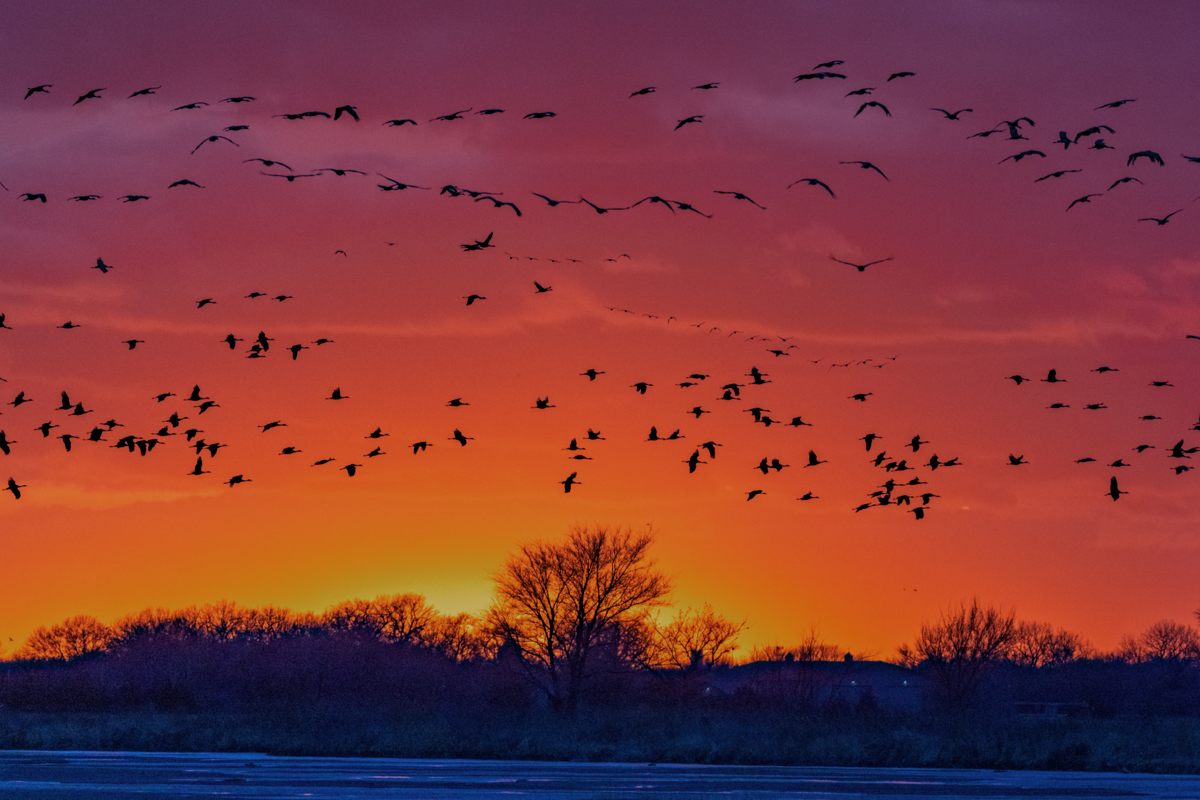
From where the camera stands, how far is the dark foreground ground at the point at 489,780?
105 ft

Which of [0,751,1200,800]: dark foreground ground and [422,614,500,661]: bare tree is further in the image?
[422,614,500,661]: bare tree

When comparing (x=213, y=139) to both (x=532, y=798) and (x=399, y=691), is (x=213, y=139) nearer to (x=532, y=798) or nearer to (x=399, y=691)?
(x=532, y=798)

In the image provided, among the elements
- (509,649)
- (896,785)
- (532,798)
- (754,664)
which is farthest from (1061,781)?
(754,664)

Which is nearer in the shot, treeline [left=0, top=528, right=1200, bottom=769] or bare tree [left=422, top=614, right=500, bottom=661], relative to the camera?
treeline [left=0, top=528, right=1200, bottom=769]

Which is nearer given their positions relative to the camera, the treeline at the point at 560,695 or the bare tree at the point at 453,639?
the treeline at the point at 560,695

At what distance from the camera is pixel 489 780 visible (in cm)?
3672

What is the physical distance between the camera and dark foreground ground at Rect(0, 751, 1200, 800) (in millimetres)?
31859

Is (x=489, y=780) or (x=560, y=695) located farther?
(x=560, y=695)

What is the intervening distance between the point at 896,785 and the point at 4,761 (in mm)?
24580

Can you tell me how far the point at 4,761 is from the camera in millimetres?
42031

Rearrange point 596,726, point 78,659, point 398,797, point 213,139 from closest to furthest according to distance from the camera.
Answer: point 213,139 < point 398,797 < point 596,726 < point 78,659

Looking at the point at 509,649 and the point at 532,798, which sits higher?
the point at 509,649

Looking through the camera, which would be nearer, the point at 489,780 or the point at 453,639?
the point at 489,780

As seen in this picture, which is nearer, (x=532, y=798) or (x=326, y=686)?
(x=532, y=798)
